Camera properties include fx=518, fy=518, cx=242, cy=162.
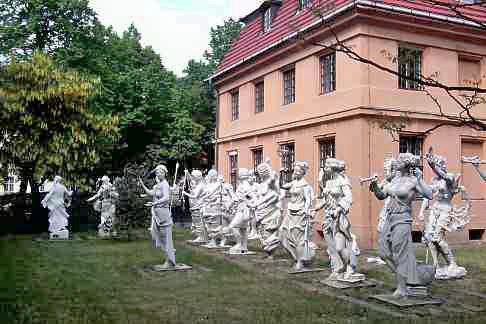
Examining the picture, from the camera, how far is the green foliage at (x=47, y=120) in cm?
2069

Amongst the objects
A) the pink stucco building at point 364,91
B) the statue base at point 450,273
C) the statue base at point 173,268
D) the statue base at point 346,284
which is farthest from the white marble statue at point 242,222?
the statue base at point 450,273

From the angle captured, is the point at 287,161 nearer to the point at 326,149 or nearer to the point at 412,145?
the point at 326,149

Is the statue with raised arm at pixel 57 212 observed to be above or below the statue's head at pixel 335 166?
below

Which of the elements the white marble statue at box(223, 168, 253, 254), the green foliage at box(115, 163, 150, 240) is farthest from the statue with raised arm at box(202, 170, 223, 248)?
the green foliage at box(115, 163, 150, 240)

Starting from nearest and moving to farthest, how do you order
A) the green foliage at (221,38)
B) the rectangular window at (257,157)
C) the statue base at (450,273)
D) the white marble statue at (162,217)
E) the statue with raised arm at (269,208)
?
the statue base at (450,273)
the white marble statue at (162,217)
the statue with raised arm at (269,208)
the rectangular window at (257,157)
the green foliage at (221,38)

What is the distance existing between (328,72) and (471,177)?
20.1 ft

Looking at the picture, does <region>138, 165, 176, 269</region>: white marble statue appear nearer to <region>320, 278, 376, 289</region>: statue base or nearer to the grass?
the grass

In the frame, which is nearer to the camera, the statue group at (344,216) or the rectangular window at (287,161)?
the statue group at (344,216)

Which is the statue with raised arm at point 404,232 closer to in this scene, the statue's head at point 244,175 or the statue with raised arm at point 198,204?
the statue's head at point 244,175

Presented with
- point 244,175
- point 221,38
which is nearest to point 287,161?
point 244,175

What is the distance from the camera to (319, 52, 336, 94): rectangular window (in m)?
17.7

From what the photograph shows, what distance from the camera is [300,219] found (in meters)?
11.1

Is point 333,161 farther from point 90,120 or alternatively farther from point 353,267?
point 90,120

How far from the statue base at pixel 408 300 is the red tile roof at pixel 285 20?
935 centimetres
